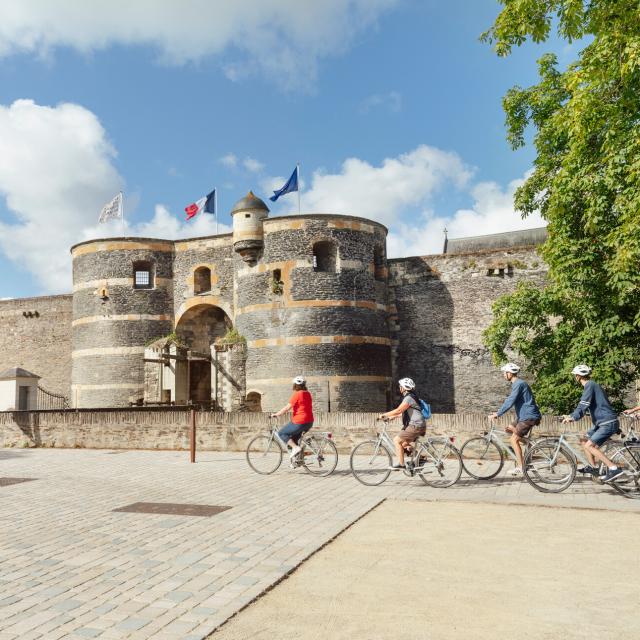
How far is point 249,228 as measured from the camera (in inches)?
1001

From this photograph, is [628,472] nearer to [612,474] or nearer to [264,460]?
[612,474]

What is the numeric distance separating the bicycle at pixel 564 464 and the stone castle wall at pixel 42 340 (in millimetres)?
29238

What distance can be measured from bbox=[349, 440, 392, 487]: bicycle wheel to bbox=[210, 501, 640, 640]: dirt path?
245 centimetres

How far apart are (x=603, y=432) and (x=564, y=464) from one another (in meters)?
0.69

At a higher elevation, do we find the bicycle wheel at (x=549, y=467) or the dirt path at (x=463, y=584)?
the bicycle wheel at (x=549, y=467)

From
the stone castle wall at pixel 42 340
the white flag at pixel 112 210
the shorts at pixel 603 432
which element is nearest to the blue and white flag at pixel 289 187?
the white flag at pixel 112 210

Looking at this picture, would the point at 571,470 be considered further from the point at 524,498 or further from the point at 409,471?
the point at 409,471

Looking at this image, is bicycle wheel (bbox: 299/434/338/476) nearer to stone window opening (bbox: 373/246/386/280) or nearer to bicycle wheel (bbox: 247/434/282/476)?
bicycle wheel (bbox: 247/434/282/476)

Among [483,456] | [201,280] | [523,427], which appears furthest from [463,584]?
[201,280]

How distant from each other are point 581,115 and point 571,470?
537cm

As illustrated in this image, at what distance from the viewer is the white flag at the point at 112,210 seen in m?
28.8

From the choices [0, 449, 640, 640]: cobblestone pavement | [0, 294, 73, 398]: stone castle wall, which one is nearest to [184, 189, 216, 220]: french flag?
[0, 294, 73, 398]: stone castle wall

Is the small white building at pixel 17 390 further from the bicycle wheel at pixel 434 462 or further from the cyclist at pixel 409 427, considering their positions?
the bicycle wheel at pixel 434 462

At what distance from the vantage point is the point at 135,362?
2762 cm
